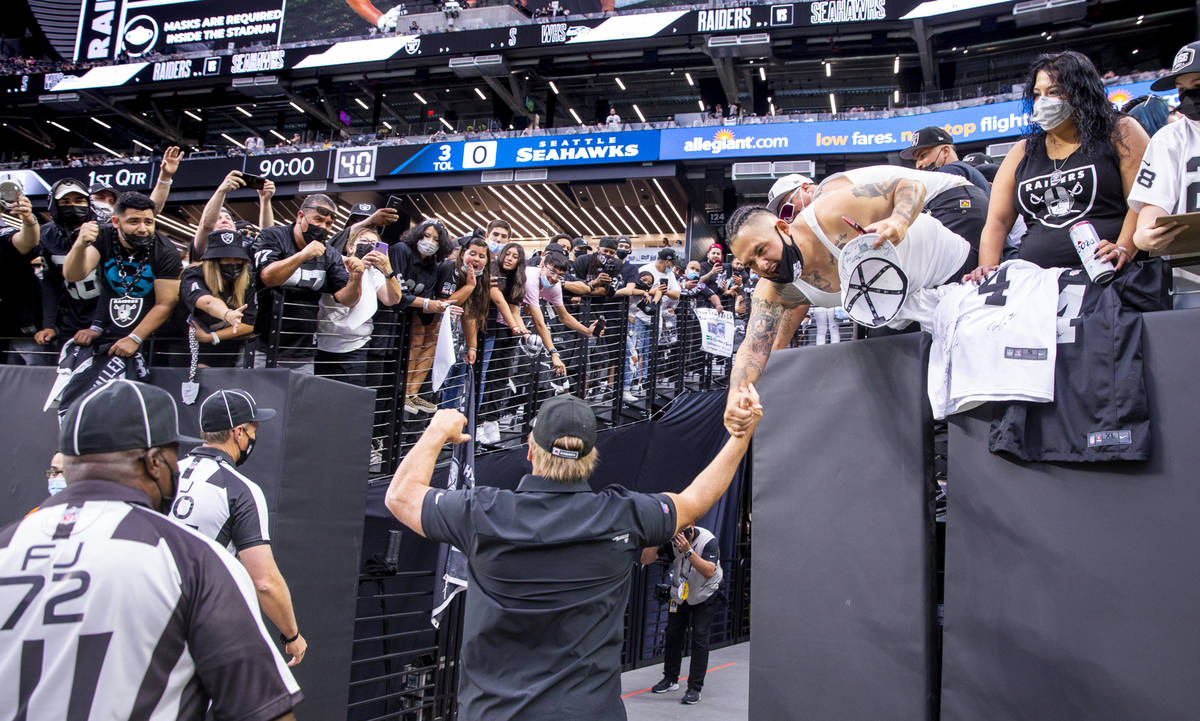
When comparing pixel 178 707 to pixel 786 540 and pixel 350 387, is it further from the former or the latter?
pixel 350 387

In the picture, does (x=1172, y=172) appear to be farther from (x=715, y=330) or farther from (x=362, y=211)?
(x=715, y=330)

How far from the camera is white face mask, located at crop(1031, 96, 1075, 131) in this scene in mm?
3318

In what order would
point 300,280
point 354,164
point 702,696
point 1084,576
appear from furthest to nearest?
point 354,164 → point 702,696 → point 300,280 → point 1084,576

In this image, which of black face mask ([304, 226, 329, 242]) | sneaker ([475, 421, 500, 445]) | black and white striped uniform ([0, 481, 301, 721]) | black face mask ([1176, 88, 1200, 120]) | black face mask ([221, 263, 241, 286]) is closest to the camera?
black and white striped uniform ([0, 481, 301, 721])

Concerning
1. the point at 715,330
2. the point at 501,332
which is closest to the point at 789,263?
the point at 501,332

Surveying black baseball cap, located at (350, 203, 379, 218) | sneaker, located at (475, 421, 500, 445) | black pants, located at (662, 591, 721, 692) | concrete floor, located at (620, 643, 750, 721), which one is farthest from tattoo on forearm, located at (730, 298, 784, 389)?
black pants, located at (662, 591, 721, 692)

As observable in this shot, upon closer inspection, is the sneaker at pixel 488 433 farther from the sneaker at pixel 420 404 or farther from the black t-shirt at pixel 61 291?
the black t-shirt at pixel 61 291

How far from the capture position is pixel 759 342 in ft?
13.1

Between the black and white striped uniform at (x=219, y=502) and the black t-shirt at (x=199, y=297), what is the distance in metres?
1.66

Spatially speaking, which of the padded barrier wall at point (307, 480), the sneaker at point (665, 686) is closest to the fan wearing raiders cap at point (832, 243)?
the padded barrier wall at point (307, 480)

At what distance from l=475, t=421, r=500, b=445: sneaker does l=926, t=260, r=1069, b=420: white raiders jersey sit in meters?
4.58

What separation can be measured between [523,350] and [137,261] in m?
3.45

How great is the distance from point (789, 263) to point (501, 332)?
177 inches

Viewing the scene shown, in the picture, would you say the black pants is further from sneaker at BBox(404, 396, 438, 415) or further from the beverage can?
the beverage can
